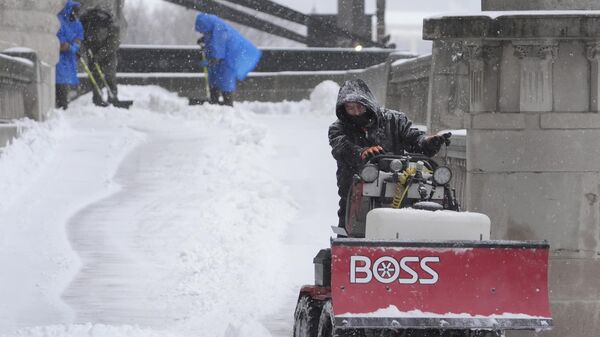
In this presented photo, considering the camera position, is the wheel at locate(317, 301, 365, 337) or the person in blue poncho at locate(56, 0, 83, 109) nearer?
the wheel at locate(317, 301, 365, 337)

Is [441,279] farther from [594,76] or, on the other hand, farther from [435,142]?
[594,76]

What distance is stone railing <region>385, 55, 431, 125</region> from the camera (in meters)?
15.5

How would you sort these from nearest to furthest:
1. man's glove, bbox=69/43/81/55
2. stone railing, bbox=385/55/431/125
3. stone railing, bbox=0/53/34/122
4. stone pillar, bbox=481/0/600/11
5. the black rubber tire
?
the black rubber tire
stone pillar, bbox=481/0/600/11
stone railing, bbox=385/55/431/125
stone railing, bbox=0/53/34/122
man's glove, bbox=69/43/81/55

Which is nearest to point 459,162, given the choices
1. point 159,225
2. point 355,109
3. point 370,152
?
point 355,109

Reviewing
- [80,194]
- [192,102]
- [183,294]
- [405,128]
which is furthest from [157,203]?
[192,102]

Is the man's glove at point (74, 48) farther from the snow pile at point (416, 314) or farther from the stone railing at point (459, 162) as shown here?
the snow pile at point (416, 314)

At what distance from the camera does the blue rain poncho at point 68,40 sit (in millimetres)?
24062

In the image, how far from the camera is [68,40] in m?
24.5

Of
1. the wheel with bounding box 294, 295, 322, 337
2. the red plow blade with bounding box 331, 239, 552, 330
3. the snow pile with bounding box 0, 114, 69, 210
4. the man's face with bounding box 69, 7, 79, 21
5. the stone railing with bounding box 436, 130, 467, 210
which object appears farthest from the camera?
the man's face with bounding box 69, 7, 79, 21

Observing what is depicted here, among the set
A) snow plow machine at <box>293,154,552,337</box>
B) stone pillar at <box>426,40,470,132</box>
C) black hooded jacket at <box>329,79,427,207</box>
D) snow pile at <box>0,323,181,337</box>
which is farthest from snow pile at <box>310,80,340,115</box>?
snow plow machine at <box>293,154,552,337</box>

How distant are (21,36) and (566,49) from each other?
1292 centimetres

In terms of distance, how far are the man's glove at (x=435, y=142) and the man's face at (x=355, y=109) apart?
1.49 feet

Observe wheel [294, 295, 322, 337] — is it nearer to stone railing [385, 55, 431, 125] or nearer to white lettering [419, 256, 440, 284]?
white lettering [419, 256, 440, 284]

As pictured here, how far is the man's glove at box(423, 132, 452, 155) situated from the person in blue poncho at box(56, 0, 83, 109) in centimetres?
1612
